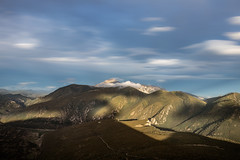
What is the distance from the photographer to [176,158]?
420 ft

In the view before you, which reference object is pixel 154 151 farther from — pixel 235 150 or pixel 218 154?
pixel 235 150

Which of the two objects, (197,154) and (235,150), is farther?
(235,150)

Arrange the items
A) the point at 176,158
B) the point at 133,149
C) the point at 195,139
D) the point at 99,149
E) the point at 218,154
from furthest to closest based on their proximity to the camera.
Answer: the point at 99,149 < the point at 195,139 < the point at 133,149 < the point at 218,154 < the point at 176,158

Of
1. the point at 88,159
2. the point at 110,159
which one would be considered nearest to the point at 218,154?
the point at 110,159

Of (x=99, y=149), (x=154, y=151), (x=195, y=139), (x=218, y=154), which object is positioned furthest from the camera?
(x=99, y=149)

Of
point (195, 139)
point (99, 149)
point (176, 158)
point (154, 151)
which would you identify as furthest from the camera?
point (99, 149)

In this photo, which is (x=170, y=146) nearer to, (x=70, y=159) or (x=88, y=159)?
(x=88, y=159)

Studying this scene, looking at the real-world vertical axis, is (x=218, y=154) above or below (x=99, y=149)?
above

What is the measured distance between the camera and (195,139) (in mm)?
181625

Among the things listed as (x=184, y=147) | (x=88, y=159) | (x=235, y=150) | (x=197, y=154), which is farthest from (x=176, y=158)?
(x=88, y=159)

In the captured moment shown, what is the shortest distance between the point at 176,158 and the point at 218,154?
34.1m

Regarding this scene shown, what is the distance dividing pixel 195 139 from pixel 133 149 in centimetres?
6219

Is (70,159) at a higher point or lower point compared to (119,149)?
lower

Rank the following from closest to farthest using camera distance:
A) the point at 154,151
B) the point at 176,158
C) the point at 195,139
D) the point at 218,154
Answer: the point at 176,158, the point at 218,154, the point at 154,151, the point at 195,139
